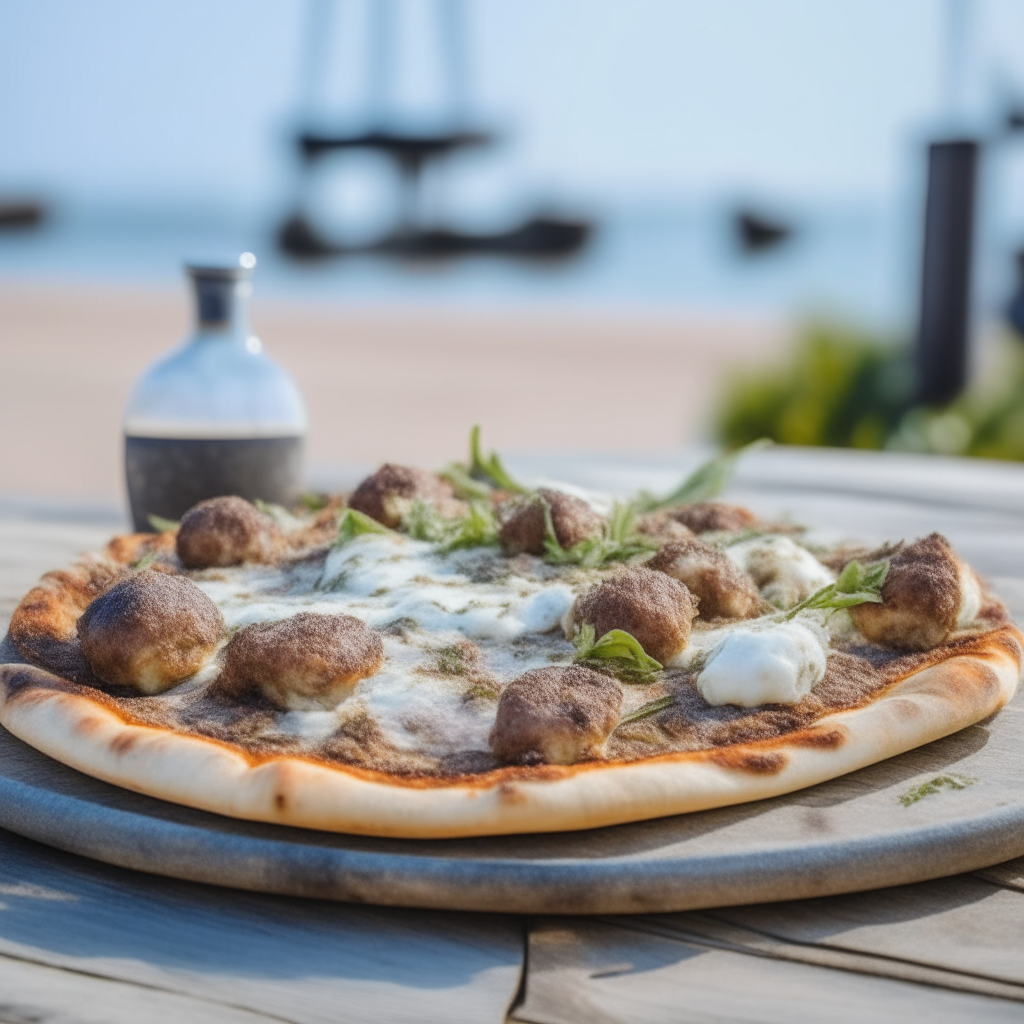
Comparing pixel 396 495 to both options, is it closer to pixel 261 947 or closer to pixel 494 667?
pixel 494 667

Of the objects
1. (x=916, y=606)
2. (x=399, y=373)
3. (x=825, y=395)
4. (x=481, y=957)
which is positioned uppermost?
(x=916, y=606)

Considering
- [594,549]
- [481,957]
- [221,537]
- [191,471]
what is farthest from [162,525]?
[481,957]

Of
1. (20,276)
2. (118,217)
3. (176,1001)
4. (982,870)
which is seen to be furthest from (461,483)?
(118,217)

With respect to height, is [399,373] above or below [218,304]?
below

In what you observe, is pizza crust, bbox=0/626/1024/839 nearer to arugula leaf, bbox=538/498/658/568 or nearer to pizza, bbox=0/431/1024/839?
pizza, bbox=0/431/1024/839

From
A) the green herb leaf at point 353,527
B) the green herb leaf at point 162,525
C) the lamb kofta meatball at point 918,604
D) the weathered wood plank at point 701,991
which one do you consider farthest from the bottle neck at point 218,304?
the weathered wood plank at point 701,991

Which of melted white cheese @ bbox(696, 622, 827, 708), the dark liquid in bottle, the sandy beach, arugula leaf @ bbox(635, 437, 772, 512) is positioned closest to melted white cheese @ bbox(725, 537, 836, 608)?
melted white cheese @ bbox(696, 622, 827, 708)
